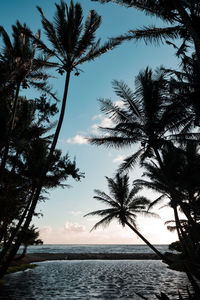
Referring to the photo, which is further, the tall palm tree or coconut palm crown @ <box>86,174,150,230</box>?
coconut palm crown @ <box>86,174,150,230</box>

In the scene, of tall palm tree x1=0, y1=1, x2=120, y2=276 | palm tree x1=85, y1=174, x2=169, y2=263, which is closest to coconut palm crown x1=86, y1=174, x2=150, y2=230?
palm tree x1=85, y1=174, x2=169, y2=263

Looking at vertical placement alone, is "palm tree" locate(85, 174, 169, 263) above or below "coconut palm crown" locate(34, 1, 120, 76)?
below

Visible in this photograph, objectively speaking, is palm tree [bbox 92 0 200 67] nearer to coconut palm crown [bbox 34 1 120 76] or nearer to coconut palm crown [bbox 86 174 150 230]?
coconut palm crown [bbox 34 1 120 76]

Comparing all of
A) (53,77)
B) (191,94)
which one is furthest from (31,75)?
(191,94)

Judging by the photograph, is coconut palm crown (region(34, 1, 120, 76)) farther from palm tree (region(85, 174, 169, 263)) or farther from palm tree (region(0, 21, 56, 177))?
palm tree (region(85, 174, 169, 263))

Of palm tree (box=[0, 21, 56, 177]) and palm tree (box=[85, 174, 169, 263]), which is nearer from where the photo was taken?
palm tree (box=[0, 21, 56, 177])

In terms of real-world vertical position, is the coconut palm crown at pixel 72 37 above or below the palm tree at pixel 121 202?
above

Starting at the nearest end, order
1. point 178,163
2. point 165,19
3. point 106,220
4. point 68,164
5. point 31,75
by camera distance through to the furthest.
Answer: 1. point 165,19
2. point 68,164
3. point 31,75
4. point 178,163
5. point 106,220

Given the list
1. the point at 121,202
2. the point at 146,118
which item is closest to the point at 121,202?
the point at 121,202

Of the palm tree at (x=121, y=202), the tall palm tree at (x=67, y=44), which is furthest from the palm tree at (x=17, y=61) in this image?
the palm tree at (x=121, y=202)

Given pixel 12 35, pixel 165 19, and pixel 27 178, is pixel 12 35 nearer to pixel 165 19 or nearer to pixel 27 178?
pixel 165 19

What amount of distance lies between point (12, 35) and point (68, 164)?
5.70m

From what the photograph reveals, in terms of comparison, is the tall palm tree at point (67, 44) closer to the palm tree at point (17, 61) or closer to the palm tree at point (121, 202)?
the palm tree at point (17, 61)

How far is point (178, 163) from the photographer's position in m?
15.1
